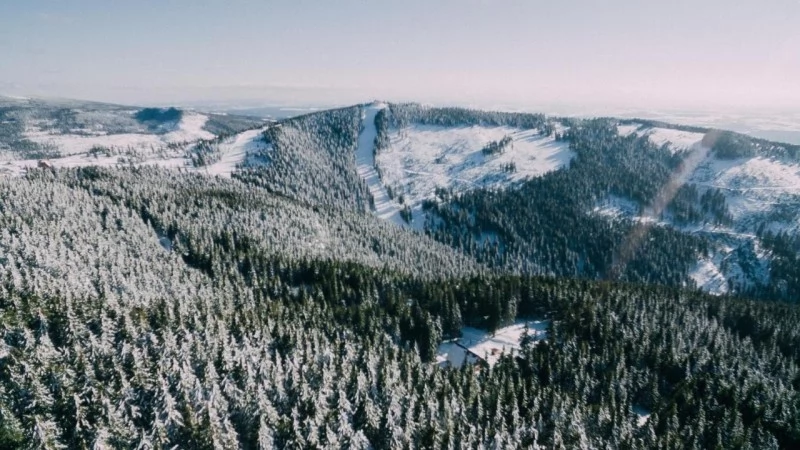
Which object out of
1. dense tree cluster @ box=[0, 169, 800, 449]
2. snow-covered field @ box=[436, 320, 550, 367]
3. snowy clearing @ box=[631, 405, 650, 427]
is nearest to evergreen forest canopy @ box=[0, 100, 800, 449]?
dense tree cluster @ box=[0, 169, 800, 449]

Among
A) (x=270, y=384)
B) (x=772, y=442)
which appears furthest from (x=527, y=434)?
(x=772, y=442)

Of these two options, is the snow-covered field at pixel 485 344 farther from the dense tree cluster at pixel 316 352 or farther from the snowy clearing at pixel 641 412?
the snowy clearing at pixel 641 412

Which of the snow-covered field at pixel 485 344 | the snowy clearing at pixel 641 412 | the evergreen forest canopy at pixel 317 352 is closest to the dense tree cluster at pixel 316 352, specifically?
the evergreen forest canopy at pixel 317 352

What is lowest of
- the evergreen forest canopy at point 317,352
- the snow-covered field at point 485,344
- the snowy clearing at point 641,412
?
the snowy clearing at point 641,412

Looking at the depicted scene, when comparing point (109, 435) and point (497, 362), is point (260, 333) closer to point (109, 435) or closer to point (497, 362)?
point (109, 435)

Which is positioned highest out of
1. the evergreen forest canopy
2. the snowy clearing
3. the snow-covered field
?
the evergreen forest canopy

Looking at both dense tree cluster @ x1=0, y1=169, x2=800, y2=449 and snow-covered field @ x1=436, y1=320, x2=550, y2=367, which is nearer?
dense tree cluster @ x1=0, y1=169, x2=800, y2=449

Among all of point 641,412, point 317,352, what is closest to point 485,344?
point 641,412

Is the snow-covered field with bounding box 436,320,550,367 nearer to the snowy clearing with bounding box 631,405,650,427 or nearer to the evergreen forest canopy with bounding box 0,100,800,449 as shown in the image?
the evergreen forest canopy with bounding box 0,100,800,449

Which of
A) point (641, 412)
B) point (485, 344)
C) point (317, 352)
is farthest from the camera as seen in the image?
point (485, 344)

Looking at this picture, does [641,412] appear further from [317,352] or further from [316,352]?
[316,352]
